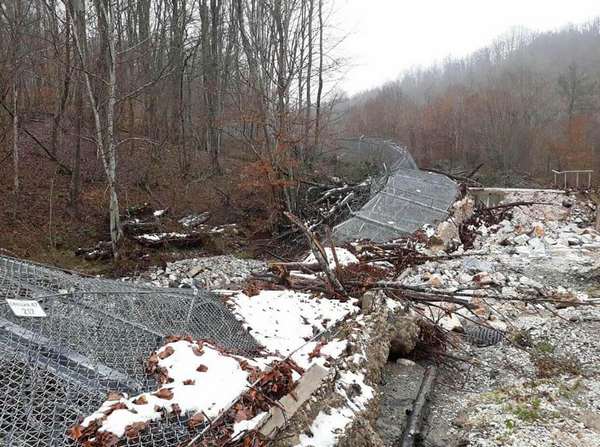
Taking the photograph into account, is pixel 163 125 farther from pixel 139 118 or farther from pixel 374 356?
pixel 374 356

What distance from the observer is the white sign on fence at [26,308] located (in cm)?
295

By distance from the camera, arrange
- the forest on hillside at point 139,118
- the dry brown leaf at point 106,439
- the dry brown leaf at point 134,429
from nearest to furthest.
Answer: the dry brown leaf at point 106,439
the dry brown leaf at point 134,429
the forest on hillside at point 139,118

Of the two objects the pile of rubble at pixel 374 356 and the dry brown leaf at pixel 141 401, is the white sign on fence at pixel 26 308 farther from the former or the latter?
the dry brown leaf at pixel 141 401

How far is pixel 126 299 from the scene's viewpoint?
3.92m

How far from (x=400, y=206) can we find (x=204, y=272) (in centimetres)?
558

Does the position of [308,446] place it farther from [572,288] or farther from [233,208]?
[233,208]

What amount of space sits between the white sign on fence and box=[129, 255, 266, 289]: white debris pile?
19.7 feet

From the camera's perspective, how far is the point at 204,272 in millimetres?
10070

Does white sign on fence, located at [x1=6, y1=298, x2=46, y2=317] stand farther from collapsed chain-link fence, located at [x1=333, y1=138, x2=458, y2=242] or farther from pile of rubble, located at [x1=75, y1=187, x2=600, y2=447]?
collapsed chain-link fence, located at [x1=333, y1=138, x2=458, y2=242]

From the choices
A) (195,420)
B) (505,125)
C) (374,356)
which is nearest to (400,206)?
(374,356)

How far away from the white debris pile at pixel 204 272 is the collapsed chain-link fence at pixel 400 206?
232 centimetres

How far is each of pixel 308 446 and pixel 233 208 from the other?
12.0 m

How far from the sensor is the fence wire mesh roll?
237 cm

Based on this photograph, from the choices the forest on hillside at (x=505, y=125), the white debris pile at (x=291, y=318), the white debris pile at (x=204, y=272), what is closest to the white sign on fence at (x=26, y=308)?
the white debris pile at (x=291, y=318)
